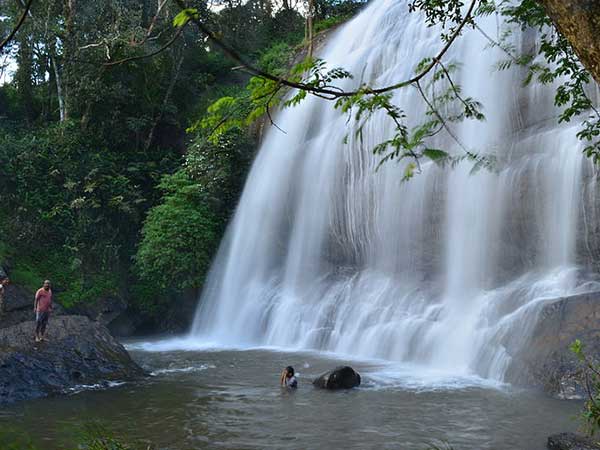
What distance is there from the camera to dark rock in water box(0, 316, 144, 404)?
1089cm

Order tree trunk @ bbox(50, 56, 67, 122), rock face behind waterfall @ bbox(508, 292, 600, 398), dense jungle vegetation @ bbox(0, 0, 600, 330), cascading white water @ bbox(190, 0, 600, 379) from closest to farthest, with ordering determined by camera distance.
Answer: rock face behind waterfall @ bbox(508, 292, 600, 398)
cascading white water @ bbox(190, 0, 600, 379)
dense jungle vegetation @ bbox(0, 0, 600, 330)
tree trunk @ bbox(50, 56, 67, 122)

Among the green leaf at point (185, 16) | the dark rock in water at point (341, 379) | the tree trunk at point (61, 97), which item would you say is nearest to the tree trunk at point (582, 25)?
the green leaf at point (185, 16)

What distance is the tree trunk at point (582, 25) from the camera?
2.70 metres

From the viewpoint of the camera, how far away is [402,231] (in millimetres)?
17172

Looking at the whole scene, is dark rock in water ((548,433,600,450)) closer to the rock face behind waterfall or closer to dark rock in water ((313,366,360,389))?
the rock face behind waterfall

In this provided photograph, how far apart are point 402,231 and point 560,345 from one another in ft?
22.7

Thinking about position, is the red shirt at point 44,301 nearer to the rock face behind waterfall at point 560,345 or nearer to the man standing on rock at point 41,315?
the man standing on rock at point 41,315

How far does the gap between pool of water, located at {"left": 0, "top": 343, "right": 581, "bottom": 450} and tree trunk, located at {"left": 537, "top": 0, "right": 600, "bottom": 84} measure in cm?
505

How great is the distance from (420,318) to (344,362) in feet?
6.93

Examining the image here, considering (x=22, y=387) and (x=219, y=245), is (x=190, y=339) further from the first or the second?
(x=22, y=387)

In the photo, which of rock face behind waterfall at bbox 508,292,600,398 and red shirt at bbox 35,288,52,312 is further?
red shirt at bbox 35,288,52,312

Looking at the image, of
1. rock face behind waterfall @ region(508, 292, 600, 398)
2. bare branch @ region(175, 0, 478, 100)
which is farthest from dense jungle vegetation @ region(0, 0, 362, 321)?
bare branch @ region(175, 0, 478, 100)

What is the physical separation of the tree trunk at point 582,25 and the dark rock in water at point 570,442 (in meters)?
5.40

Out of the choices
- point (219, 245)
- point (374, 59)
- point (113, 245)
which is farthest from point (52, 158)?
point (374, 59)
